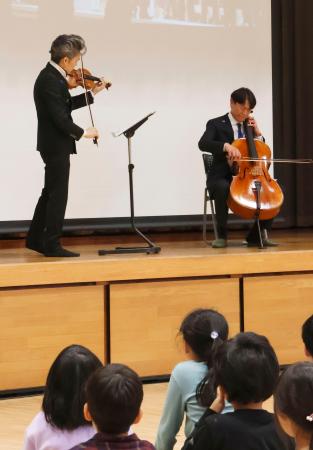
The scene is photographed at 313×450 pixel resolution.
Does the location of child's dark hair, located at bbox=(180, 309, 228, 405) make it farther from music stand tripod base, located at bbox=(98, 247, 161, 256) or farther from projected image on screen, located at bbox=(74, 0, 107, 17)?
projected image on screen, located at bbox=(74, 0, 107, 17)

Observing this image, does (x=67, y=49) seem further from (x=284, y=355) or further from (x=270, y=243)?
(x=284, y=355)

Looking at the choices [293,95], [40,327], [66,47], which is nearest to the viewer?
[40,327]

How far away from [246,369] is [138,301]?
2.40 meters

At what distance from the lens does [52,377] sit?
84.7 inches

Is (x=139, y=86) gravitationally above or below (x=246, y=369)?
above

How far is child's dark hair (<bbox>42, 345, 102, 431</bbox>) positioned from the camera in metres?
2.12

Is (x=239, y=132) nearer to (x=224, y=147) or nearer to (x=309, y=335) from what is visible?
(x=224, y=147)

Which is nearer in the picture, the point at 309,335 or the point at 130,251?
the point at 309,335

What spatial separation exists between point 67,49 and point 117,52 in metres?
1.43

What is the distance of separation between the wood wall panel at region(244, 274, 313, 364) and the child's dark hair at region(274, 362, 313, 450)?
2.84 m

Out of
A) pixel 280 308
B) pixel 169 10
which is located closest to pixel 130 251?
pixel 280 308

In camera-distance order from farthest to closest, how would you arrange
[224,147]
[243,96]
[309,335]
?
1. [243,96]
2. [224,147]
3. [309,335]

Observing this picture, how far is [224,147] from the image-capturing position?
4973 millimetres

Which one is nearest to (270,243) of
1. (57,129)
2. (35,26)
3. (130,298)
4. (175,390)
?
(130,298)
